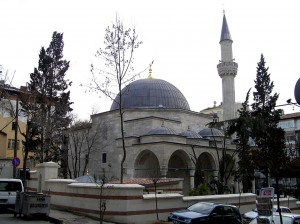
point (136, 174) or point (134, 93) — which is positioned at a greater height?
point (134, 93)

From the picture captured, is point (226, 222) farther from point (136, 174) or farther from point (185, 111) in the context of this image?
point (185, 111)

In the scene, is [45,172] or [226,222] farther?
[45,172]

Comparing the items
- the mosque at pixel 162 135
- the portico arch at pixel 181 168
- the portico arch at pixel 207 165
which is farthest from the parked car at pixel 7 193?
the portico arch at pixel 207 165

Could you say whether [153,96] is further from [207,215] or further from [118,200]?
[207,215]

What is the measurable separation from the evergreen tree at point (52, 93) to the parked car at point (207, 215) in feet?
48.7

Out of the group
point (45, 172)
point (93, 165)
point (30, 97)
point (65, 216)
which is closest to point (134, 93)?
point (93, 165)

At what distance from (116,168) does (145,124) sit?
5642mm

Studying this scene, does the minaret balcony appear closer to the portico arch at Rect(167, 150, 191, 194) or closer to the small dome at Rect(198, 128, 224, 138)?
the small dome at Rect(198, 128, 224, 138)

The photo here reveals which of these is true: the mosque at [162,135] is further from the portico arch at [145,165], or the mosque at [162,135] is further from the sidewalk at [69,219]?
the sidewalk at [69,219]

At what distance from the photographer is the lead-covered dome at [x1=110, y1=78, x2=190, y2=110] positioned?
145 ft

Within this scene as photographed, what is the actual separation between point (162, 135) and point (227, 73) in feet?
45.4

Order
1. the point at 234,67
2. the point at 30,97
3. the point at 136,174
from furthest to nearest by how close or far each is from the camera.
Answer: the point at 234,67
the point at 136,174
the point at 30,97

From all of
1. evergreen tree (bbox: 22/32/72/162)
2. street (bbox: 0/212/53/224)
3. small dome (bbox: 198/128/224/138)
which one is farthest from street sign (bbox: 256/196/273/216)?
small dome (bbox: 198/128/224/138)

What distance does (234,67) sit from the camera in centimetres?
4369
